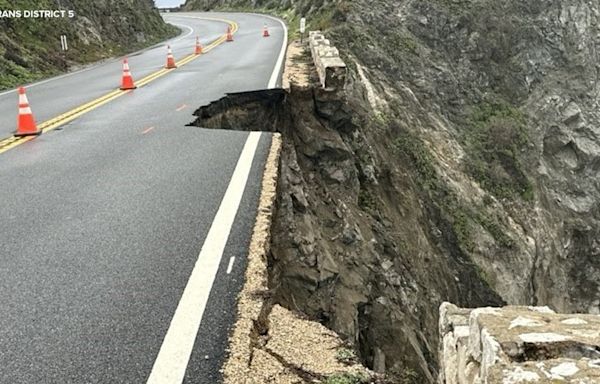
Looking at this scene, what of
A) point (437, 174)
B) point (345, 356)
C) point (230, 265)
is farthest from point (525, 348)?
point (437, 174)

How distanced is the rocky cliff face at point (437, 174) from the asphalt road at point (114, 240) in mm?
875

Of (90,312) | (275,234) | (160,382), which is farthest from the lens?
(275,234)

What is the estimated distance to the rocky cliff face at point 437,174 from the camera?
837 cm

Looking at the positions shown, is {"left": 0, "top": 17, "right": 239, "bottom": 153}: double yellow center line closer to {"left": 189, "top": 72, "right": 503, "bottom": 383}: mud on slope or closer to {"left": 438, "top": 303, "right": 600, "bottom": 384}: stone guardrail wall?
{"left": 189, "top": 72, "right": 503, "bottom": 383}: mud on slope

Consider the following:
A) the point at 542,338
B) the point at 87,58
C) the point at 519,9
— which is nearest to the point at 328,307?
the point at 542,338

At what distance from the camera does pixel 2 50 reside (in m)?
19.1

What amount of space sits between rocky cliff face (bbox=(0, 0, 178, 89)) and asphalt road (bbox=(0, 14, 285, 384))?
9453 millimetres

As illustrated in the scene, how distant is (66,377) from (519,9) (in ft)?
108

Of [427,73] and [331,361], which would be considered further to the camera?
[427,73]

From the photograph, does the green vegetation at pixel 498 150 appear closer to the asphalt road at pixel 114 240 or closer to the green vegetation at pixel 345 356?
the asphalt road at pixel 114 240

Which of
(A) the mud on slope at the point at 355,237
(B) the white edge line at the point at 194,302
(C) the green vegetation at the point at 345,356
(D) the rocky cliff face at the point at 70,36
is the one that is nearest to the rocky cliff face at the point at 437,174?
(A) the mud on slope at the point at 355,237

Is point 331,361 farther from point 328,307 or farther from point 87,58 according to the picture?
point 87,58

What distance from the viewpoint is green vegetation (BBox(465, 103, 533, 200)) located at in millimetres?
22672

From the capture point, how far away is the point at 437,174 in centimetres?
1916
